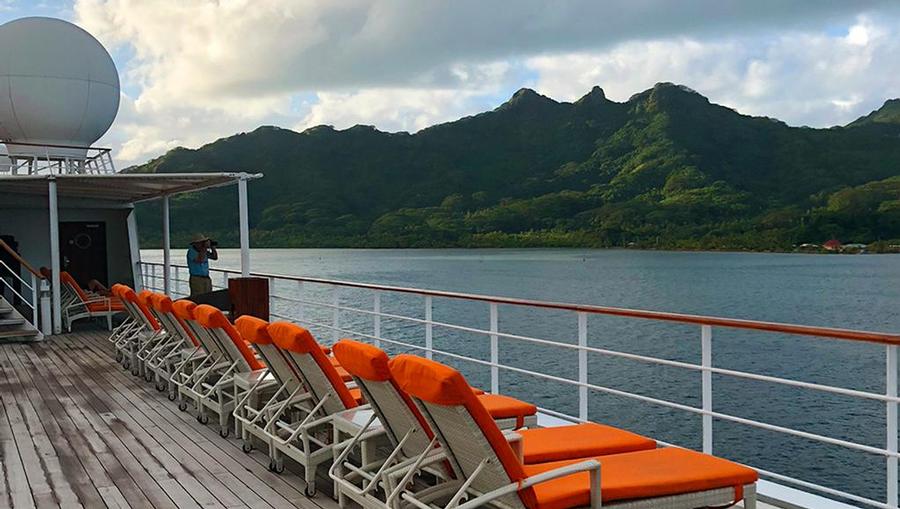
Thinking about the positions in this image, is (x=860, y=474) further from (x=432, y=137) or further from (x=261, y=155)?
(x=432, y=137)

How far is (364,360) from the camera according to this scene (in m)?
2.80

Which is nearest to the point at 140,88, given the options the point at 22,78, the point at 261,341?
the point at 22,78

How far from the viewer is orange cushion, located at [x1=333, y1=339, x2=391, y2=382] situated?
275cm

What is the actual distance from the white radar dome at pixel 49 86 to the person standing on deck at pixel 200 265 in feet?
11.2

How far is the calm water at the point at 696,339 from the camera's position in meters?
15.2

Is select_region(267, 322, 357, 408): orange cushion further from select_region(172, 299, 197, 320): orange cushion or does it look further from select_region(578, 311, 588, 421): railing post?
select_region(172, 299, 197, 320): orange cushion

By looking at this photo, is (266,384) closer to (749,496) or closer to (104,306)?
(749,496)

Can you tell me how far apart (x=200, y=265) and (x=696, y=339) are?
66.5 ft

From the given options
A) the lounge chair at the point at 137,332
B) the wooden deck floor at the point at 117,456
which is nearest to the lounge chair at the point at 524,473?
the wooden deck floor at the point at 117,456

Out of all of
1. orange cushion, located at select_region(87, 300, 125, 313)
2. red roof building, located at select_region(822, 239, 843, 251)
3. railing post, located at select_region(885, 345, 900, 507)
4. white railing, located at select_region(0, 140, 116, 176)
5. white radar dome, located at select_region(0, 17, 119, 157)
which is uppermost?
white radar dome, located at select_region(0, 17, 119, 157)

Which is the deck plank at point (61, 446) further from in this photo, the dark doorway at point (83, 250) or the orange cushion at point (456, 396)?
the dark doorway at point (83, 250)

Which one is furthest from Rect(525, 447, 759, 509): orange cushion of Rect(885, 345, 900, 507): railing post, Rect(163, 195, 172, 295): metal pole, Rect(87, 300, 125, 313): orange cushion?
Rect(163, 195, 172, 295): metal pole

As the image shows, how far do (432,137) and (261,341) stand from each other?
83458 mm

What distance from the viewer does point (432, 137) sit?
8631 centimetres
